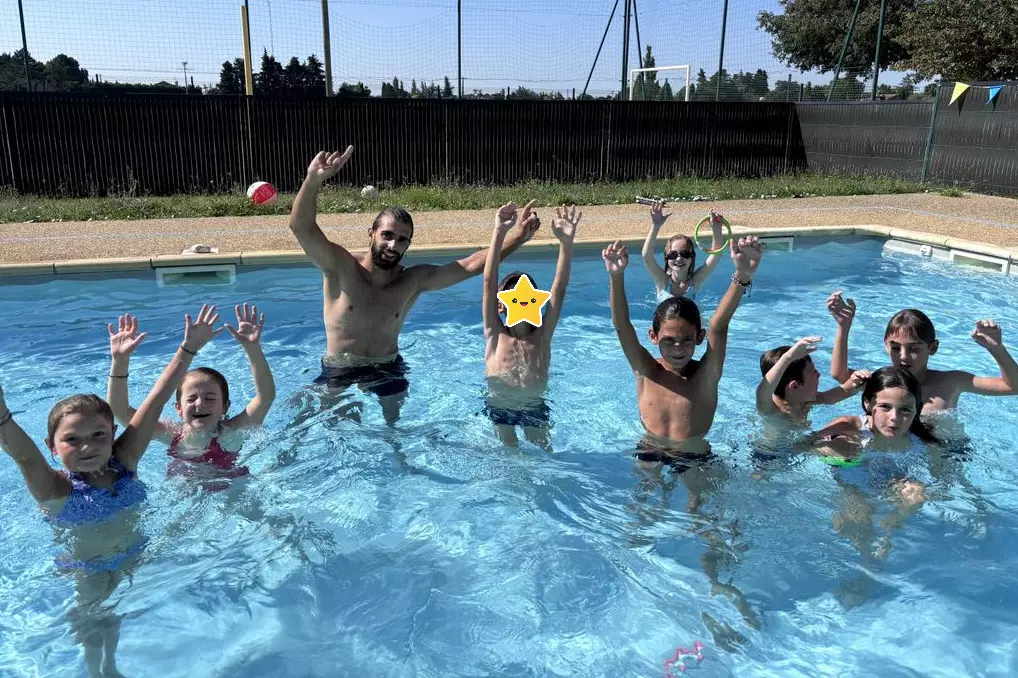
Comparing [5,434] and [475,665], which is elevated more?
[5,434]

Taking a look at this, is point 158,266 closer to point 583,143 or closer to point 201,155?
point 201,155

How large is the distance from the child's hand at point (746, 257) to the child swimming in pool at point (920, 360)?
Result: 74 cm

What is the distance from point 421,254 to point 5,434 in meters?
6.46

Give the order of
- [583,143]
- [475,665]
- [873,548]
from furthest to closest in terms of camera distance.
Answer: [583,143] < [873,548] < [475,665]

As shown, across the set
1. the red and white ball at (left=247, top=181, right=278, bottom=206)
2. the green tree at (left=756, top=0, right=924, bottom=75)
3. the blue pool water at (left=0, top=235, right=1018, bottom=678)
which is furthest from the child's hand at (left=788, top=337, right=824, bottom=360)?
the green tree at (left=756, top=0, right=924, bottom=75)

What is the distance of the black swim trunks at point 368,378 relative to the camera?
475 centimetres

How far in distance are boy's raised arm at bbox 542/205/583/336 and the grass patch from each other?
23.3ft

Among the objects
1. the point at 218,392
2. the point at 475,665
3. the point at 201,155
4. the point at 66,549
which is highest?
the point at 201,155

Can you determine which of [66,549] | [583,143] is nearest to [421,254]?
[66,549]

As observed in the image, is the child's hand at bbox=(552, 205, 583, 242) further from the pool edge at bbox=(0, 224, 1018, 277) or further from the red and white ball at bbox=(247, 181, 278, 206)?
the red and white ball at bbox=(247, 181, 278, 206)

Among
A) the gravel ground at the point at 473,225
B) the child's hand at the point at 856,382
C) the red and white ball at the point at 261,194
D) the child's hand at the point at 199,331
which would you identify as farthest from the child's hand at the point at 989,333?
the red and white ball at the point at 261,194

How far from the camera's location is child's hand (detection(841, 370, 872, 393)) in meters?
4.12

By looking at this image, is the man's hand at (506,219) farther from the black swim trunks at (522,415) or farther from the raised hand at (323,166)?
the black swim trunks at (522,415)

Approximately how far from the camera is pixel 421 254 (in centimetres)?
909
